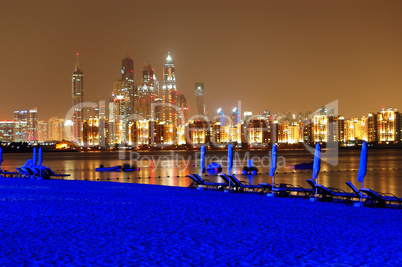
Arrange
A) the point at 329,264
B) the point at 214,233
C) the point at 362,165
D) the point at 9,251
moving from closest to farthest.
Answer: the point at 329,264 < the point at 9,251 < the point at 214,233 < the point at 362,165

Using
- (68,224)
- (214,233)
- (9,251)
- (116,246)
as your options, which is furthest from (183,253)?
(68,224)

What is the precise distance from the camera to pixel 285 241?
7898 millimetres

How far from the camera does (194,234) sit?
839 cm

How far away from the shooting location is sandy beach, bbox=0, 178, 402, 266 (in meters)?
6.62

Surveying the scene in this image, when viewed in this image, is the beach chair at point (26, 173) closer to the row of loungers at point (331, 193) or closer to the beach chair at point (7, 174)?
the beach chair at point (7, 174)

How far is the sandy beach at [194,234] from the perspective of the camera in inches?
261

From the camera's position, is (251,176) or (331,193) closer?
(331,193)

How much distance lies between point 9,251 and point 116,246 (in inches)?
59.3

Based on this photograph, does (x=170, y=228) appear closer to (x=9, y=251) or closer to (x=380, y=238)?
(x=9, y=251)

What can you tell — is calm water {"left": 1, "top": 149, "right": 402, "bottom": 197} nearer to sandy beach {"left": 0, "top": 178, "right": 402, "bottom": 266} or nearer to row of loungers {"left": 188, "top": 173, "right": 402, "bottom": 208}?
row of loungers {"left": 188, "top": 173, "right": 402, "bottom": 208}

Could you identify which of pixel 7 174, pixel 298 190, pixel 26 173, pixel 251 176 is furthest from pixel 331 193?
pixel 251 176

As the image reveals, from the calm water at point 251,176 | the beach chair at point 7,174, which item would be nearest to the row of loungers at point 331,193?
the calm water at point 251,176

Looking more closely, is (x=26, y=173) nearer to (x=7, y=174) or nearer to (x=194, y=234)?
(x=7, y=174)

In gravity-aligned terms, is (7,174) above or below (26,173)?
below
